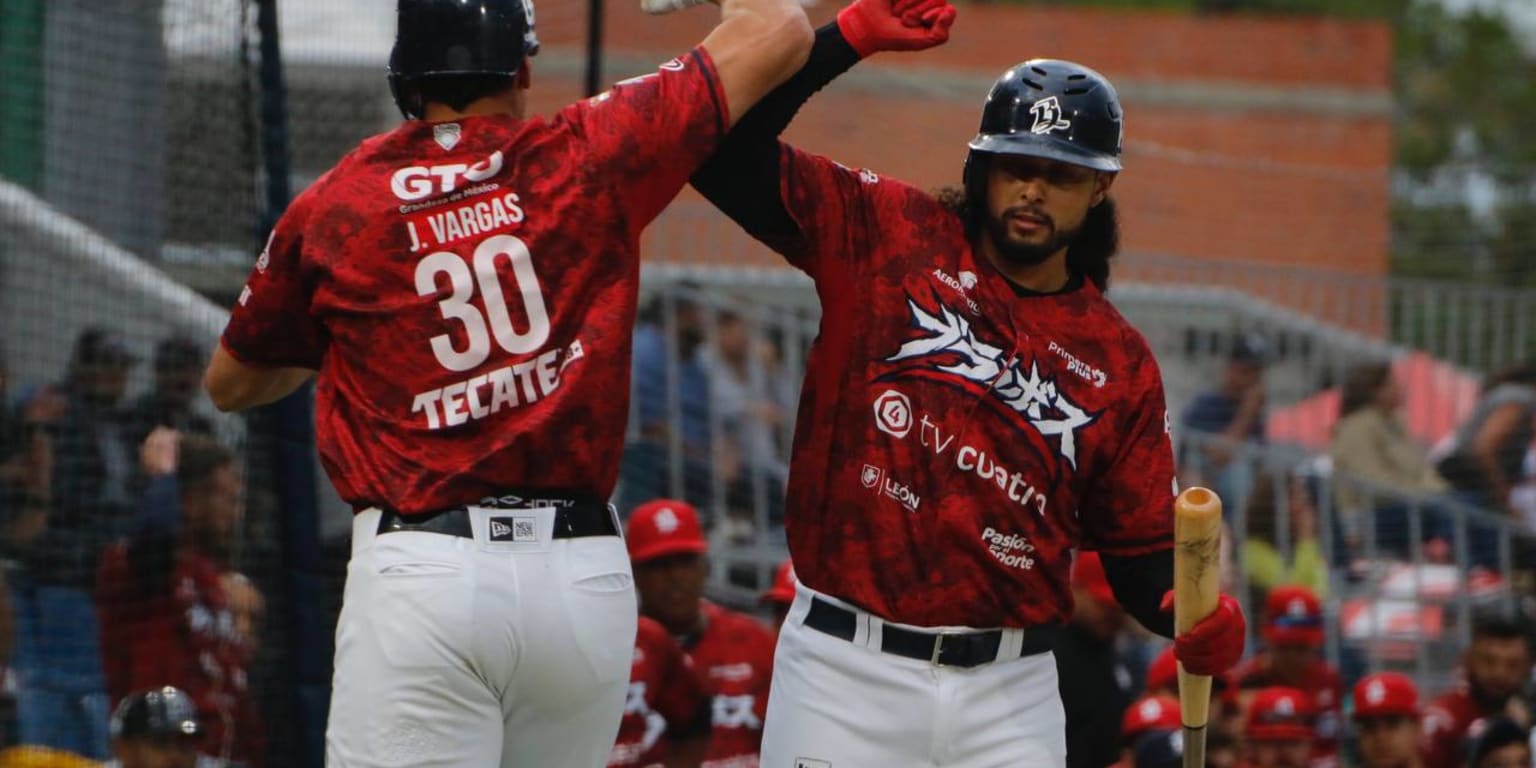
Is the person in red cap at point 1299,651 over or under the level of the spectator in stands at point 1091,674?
under

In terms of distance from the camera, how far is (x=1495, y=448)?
11.9m

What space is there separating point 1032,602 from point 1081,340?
562mm

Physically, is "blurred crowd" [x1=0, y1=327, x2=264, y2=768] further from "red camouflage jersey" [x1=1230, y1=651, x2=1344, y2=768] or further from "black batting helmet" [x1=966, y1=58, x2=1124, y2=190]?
"red camouflage jersey" [x1=1230, y1=651, x2=1344, y2=768]

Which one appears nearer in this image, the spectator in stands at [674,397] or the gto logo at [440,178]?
the gto logo at [440,178]

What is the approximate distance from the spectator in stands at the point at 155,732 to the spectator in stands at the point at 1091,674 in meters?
2.61

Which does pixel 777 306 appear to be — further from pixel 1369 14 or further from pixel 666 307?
pixel 1369 14

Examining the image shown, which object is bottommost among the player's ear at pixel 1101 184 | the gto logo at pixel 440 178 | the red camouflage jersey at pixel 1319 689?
the red camouflage jersey at pixel 1319 689

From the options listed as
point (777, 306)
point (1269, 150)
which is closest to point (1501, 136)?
point (1269, 150)

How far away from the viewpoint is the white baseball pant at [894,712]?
15.2ft

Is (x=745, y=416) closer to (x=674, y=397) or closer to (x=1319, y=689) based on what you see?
(x=674, y=397)

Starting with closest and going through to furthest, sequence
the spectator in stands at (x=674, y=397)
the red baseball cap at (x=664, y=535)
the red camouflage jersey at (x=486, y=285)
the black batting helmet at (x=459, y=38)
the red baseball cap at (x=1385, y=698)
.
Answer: the red camouflage jersey at (x=486, y=285), the black batting helmet at (x=459, y=38), the red baseball cap at (x=664, y=535), the red baseball cap at (x=1385, y=698), the spectator in stands at (x=674, y=397)

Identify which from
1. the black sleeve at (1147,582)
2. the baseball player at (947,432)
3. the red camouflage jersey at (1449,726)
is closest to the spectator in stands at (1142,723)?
the red camouflage jersey at (1449,726)

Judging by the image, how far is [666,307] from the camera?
10.3 m

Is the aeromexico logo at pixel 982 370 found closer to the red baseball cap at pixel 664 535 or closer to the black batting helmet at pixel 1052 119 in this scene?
the black batting helmet at pixel 1052 119
